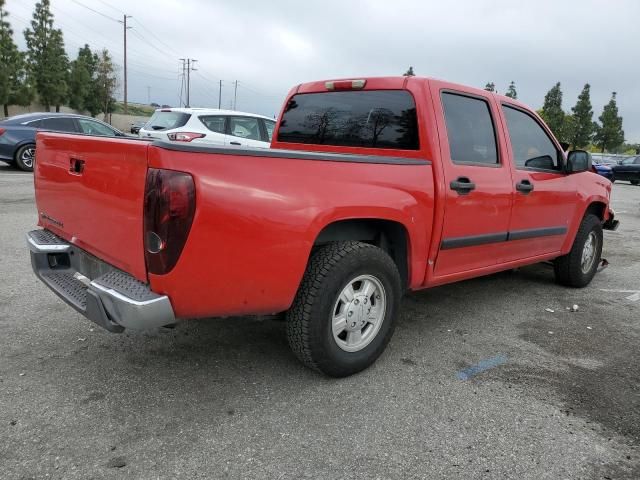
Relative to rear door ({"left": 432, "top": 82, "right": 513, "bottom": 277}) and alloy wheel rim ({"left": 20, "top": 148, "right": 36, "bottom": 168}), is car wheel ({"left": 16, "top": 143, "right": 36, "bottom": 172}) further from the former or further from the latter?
rear door ({"left": 432, "top": 82, "right": 513, "bottom": 277})

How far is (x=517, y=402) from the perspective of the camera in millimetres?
2963

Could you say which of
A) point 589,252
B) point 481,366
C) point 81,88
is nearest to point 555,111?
point 81,88

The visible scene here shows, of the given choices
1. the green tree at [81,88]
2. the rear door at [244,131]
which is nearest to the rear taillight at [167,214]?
the rear door at [244,131]

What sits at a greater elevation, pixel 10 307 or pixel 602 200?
pixel 602 200

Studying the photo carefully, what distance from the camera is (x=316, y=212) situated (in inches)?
106

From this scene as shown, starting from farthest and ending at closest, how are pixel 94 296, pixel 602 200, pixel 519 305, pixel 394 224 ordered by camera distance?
pixel 602 200 < pixel 519 305 < pixel 394 224 < pixel 94 296

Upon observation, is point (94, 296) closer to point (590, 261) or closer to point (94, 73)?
point (590, 261)

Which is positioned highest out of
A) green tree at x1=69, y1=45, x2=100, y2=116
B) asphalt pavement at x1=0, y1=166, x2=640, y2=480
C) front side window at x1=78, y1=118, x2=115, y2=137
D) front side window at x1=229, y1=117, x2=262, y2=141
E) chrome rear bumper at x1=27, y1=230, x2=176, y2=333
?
green tree at x1=69, y1=45, x2=100, y2=116

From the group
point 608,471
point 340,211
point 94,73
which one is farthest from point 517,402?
point 94,73

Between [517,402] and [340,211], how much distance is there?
4.82ft

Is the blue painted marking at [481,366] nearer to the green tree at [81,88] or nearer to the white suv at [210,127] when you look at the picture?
the white suv at [210,127]

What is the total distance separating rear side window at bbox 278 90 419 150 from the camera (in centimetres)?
363

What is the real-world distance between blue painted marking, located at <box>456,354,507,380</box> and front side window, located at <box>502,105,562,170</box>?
1.59m

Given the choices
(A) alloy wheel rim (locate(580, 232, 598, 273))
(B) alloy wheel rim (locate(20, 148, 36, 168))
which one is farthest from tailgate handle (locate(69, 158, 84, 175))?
(B) alloy wheel rim (locate(20, 148, 36, 168))
